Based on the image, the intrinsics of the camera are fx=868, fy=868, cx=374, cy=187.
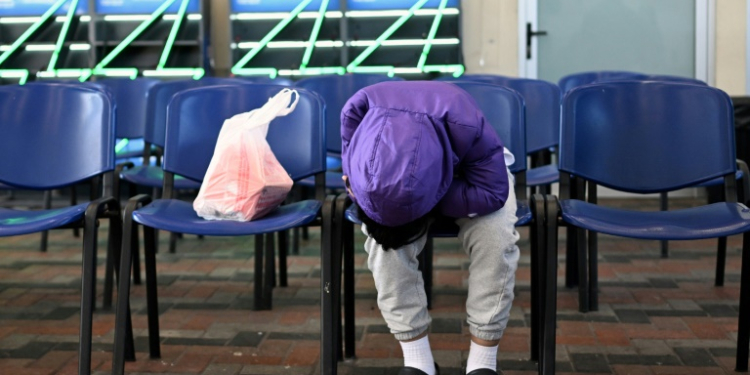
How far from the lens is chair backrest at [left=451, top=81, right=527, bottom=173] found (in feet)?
8.90

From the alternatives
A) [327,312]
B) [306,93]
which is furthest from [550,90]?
[327,312]

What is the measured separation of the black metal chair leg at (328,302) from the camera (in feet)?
7.38

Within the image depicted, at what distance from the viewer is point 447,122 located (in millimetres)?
2066

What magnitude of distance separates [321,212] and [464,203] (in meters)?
0.45

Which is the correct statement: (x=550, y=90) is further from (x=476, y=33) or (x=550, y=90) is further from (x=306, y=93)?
(x=476, y=33)

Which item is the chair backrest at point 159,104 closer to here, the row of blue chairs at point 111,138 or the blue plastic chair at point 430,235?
the row of blue chairs at point 111,138

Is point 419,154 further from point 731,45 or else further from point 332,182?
point 731,45

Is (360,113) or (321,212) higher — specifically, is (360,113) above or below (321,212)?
above

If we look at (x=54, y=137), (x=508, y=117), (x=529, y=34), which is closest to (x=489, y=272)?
(x=508, y=117)

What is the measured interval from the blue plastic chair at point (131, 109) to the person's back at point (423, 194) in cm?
243

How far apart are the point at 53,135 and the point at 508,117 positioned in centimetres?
148

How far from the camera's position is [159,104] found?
12.8 feet

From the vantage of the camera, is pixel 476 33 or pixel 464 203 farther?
pixel 476 33

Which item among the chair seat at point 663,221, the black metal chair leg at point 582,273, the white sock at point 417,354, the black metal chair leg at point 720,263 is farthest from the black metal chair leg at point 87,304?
the black metal chair leg at point 720,263
